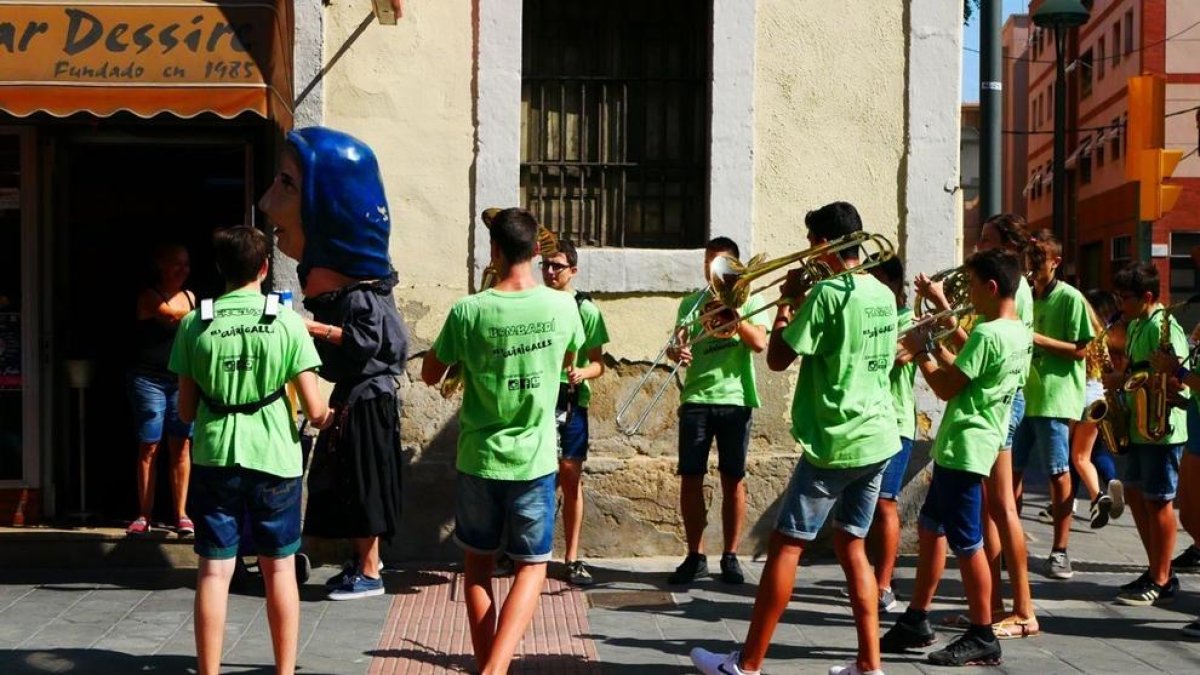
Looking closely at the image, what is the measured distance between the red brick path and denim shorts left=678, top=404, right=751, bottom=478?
938 millimetres

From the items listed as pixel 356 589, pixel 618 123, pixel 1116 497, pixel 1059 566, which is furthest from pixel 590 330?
pixel 1116 497

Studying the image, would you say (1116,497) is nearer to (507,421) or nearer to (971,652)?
(971,652)

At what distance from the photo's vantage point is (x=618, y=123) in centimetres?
964

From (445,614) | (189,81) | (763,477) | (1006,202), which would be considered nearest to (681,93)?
(763,477)

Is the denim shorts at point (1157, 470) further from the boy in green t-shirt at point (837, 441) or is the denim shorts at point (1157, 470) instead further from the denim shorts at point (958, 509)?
the boy in green t-shirt at point (837, 441)

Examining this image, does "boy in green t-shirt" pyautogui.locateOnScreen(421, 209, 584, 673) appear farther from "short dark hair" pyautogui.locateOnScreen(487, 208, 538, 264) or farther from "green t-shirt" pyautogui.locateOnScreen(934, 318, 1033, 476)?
"green t-shirt" pyautogui.locateOnScreen(934, 318, 1033, 476)

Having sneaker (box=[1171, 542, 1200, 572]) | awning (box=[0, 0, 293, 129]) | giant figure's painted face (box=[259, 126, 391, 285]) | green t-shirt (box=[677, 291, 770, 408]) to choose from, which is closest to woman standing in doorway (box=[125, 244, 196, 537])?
awning (box=[0, 0, 293, 129])

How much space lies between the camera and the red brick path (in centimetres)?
671

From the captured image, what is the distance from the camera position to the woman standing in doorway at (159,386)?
908 centimetres

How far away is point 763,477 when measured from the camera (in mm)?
9398

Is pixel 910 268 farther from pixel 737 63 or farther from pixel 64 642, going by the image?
pixel 64 642

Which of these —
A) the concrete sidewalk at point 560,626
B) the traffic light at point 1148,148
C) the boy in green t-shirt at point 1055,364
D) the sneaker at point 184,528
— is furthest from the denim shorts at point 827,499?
the traffic light at point 1148,148

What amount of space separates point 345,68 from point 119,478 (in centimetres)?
297

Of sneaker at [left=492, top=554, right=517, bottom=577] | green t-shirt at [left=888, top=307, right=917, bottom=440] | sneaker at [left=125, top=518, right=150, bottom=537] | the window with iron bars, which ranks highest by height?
the window with iron bars
